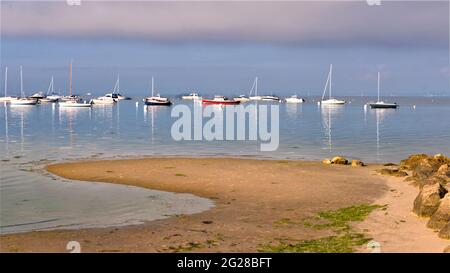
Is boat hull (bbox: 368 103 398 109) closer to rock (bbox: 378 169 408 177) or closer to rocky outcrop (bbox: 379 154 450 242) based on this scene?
rock (bbox: 378 169 408 177)

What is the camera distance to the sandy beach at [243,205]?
14969 mm

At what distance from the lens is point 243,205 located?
833 inches

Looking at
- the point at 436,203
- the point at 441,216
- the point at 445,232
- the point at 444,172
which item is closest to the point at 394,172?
the point at 444,172

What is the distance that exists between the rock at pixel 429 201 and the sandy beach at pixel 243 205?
19.0 inches

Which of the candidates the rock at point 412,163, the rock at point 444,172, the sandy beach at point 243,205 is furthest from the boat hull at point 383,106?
the rock at point 444,172

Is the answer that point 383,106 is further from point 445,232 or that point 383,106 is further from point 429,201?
point 445,232

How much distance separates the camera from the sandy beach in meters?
15.0

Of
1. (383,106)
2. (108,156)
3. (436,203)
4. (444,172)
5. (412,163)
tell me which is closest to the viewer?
(436,203)

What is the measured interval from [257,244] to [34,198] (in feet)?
39.4

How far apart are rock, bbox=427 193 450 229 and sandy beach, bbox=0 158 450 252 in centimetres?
45

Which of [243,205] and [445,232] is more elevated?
[445,232]

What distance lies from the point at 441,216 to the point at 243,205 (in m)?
8.17
